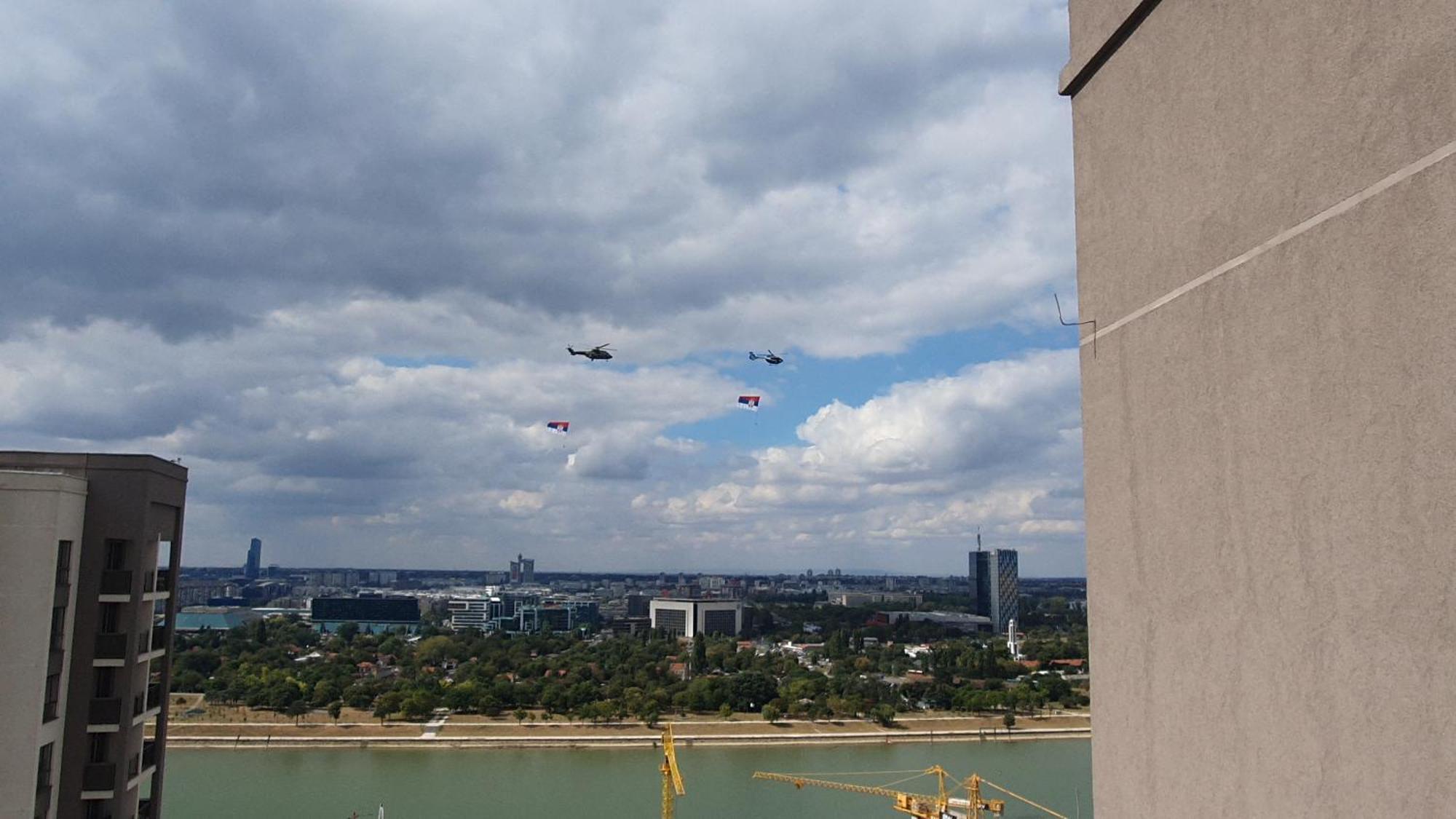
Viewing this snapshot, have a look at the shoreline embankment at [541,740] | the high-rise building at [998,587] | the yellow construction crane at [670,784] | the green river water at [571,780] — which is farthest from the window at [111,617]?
the high-rise building at [998,587]

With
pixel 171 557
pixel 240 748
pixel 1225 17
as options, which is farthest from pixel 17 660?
pixel 240 748

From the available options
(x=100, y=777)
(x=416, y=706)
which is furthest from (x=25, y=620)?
(x=416, y=706)

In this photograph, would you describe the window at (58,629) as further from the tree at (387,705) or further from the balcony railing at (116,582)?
the tree at (387,705)

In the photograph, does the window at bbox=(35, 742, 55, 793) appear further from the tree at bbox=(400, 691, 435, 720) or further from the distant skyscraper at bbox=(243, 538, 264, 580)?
the distant skyscraper at bbox=(243, 538, 264, 580)

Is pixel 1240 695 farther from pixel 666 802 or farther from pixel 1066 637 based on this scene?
pixel 1066 637

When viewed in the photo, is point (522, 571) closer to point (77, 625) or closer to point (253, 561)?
point (253, 561)

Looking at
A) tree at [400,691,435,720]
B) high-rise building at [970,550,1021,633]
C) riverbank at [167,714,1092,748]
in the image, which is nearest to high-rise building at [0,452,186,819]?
riverbank at [167,714,1092,748]
